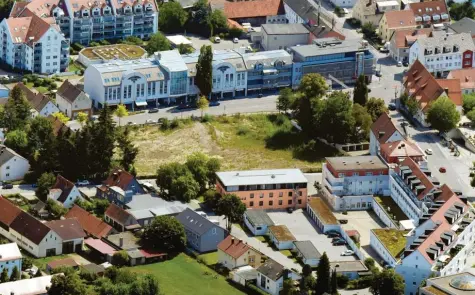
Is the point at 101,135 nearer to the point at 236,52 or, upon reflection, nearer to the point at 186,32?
the point at 236,52

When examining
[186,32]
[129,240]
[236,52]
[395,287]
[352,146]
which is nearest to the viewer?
[395,287]

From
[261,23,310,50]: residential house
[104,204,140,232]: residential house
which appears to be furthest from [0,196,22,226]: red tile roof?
[261,23,310,50]: residential house

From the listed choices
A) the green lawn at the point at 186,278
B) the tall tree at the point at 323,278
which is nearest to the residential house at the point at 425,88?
the green lawn at the point at 186,278

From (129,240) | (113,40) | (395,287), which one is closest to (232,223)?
(129,240)

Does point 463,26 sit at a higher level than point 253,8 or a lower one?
higher

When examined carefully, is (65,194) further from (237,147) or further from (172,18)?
(172,18)

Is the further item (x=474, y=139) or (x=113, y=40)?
(x=113, y=40)

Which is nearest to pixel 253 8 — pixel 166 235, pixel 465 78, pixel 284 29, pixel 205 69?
pixel 284 29
